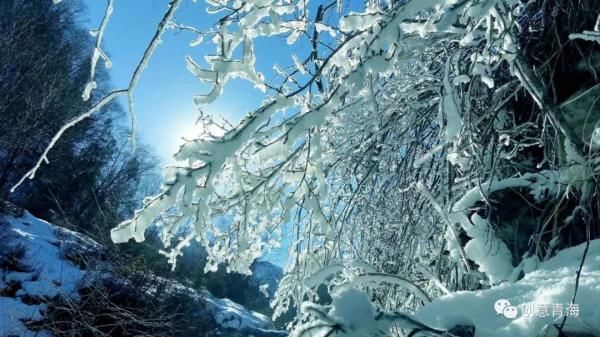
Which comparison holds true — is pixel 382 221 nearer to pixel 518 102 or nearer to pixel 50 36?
pixel 518 102

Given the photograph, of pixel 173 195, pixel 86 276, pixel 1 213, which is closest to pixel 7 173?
pixel 1 213

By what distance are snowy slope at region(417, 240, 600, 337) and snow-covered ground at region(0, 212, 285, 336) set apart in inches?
361

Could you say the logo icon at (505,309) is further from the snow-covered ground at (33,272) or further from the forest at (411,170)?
the snow-covered ground at (33,272)

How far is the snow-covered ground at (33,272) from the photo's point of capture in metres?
8.84

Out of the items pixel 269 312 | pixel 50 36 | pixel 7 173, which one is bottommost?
pixel 269 312

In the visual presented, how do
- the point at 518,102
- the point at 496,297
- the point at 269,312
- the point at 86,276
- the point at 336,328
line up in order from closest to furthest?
the point at 336,328 < the point at 496,297 < the point at 518,102 < the point at 86,276 < the point at 269,312

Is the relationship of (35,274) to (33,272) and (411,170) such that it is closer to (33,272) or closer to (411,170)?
(33,272)

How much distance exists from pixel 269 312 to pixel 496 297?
3430cm

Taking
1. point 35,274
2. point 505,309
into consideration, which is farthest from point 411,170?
point 35,274

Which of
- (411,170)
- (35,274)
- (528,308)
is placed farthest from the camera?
(35,274)

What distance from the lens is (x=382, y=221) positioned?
143 inches

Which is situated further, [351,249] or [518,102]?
[351,249]

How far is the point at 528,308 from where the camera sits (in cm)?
99

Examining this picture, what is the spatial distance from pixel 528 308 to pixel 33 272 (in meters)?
11.8
